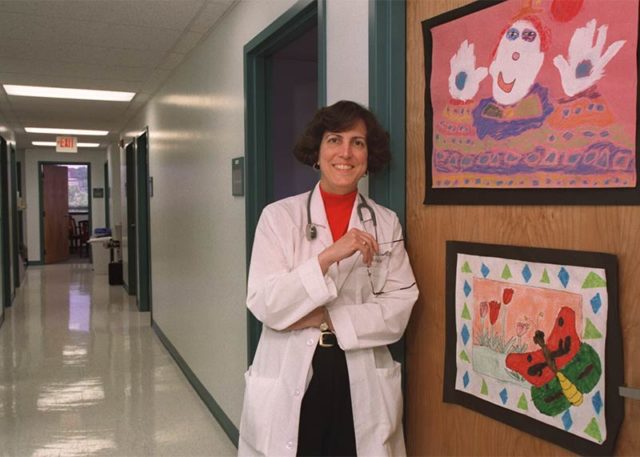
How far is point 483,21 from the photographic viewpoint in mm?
1461

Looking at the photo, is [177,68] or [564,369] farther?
[177,68]

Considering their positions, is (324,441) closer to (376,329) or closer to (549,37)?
(376,329)

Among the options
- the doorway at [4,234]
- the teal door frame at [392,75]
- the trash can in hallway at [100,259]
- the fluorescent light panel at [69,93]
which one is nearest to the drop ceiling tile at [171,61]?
the fluorescent light panel at [69,93]

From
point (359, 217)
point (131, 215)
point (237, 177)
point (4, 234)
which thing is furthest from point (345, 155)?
point (131, 215)

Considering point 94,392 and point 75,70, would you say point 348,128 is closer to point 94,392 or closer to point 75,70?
point 94,392

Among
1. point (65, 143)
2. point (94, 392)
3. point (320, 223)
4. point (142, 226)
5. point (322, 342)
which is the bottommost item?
point (94, 392)

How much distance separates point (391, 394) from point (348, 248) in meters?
0.45

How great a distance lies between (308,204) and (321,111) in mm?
267

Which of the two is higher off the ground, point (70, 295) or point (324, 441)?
point (324, 441)

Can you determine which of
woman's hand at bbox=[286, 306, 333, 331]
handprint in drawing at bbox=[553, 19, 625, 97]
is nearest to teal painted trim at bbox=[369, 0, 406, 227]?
woman's hand at bbox=[286, 306, 333, 331]

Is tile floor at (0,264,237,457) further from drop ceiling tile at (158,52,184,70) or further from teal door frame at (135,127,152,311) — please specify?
drop ceiling tile at (158,52,184,70)

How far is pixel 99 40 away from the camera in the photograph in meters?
3.84

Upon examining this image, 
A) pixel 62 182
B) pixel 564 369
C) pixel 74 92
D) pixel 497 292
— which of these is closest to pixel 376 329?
pixel 497 292

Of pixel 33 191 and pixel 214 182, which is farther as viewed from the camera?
pixel 33 191
